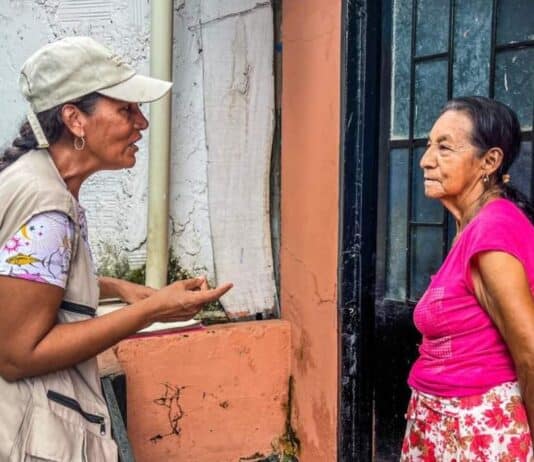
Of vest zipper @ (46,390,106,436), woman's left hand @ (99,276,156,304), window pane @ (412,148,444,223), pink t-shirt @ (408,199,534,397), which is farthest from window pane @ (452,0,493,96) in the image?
vest zipper @ (46,390,106,436)

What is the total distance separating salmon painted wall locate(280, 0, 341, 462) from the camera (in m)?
3.05

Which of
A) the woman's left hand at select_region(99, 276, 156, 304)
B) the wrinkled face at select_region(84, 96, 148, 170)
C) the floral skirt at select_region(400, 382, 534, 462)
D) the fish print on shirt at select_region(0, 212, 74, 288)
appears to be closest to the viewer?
the fish print on shirt at select_region(0, 212, 74, 288)

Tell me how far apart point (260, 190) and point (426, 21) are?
3.82 ft

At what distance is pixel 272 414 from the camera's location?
134 inches

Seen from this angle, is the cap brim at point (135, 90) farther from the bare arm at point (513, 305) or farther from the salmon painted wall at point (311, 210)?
the salmon painted wall at point (311, 210)

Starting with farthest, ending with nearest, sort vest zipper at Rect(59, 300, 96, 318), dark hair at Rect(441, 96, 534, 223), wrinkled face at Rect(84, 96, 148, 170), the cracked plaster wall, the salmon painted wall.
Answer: the cracked plaster wall → the salmon painted wall → dark hair at Rect(441, 96, 534, 223) → wrinkled face at Rect(84, 96, 148, 170) → vest zipper at Rect(59, 300, 96, 318)

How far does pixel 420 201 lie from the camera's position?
283cm

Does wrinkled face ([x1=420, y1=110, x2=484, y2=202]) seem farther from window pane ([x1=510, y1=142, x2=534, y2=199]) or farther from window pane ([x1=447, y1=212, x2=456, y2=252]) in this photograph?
window pane ([x1=447, y1=212, x2=456, y2=252])

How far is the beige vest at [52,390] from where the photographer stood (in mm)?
1528

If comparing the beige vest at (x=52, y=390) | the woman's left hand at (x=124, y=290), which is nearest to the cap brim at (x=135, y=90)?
the beige vest at (x=52, y=390)

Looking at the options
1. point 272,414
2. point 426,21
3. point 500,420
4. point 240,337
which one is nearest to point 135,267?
point 240,337

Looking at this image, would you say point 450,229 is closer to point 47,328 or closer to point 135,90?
point 135,90

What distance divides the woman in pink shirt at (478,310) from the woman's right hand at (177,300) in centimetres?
66

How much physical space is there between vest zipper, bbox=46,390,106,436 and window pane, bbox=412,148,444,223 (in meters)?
1.60
